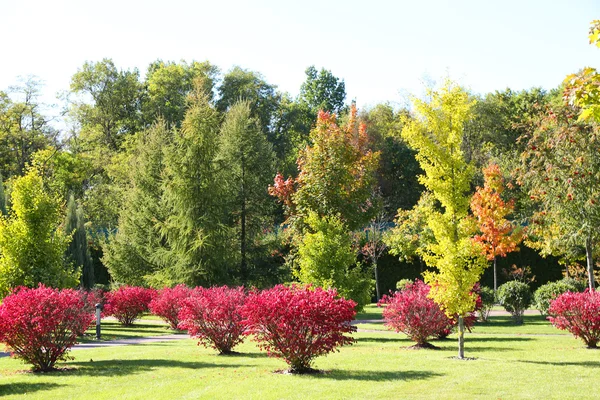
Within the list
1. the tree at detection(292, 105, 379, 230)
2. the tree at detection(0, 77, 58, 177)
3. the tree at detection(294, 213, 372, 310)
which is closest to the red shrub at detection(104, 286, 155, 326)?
the tree at detection(292, 105, 379, 230)

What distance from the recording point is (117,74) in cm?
5259

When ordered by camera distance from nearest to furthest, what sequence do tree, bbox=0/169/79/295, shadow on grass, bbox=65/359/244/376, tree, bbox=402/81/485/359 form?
shadow on grass, bbox=65/359/244/376, tree, bbox=402/81/485/359, tree, bbox=0/169/79/295

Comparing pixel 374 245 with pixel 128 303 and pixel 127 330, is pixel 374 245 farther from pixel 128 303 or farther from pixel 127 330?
pixel 127 330

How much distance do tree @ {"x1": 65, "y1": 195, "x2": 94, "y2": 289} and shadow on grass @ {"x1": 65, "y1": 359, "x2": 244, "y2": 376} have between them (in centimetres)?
1811

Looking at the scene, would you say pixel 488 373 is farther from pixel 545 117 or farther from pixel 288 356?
pixel 545 117

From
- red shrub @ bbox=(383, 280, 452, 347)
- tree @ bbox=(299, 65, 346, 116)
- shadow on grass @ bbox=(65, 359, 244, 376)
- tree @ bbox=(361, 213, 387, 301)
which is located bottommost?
shadow on grass @ bbox=(65, 359, 244, 376)

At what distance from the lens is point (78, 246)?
32188mm

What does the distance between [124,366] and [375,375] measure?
5434 millimetres

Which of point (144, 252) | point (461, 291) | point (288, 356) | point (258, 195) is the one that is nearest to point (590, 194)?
point (461, 291)

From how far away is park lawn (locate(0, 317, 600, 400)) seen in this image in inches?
407

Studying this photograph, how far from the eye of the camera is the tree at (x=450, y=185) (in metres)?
13.8

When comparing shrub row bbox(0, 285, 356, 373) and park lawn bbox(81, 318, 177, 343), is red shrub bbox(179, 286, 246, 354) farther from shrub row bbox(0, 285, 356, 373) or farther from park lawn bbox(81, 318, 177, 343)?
park lawn bbox(81, 318, 177, 343)

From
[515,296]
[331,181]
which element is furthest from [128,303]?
[515,296]

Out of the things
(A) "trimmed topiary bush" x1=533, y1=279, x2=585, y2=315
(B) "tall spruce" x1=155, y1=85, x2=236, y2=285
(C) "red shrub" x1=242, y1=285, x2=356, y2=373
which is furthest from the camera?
(B) "tall spruce" x1=155, y1=85, x2=236, y2=285
